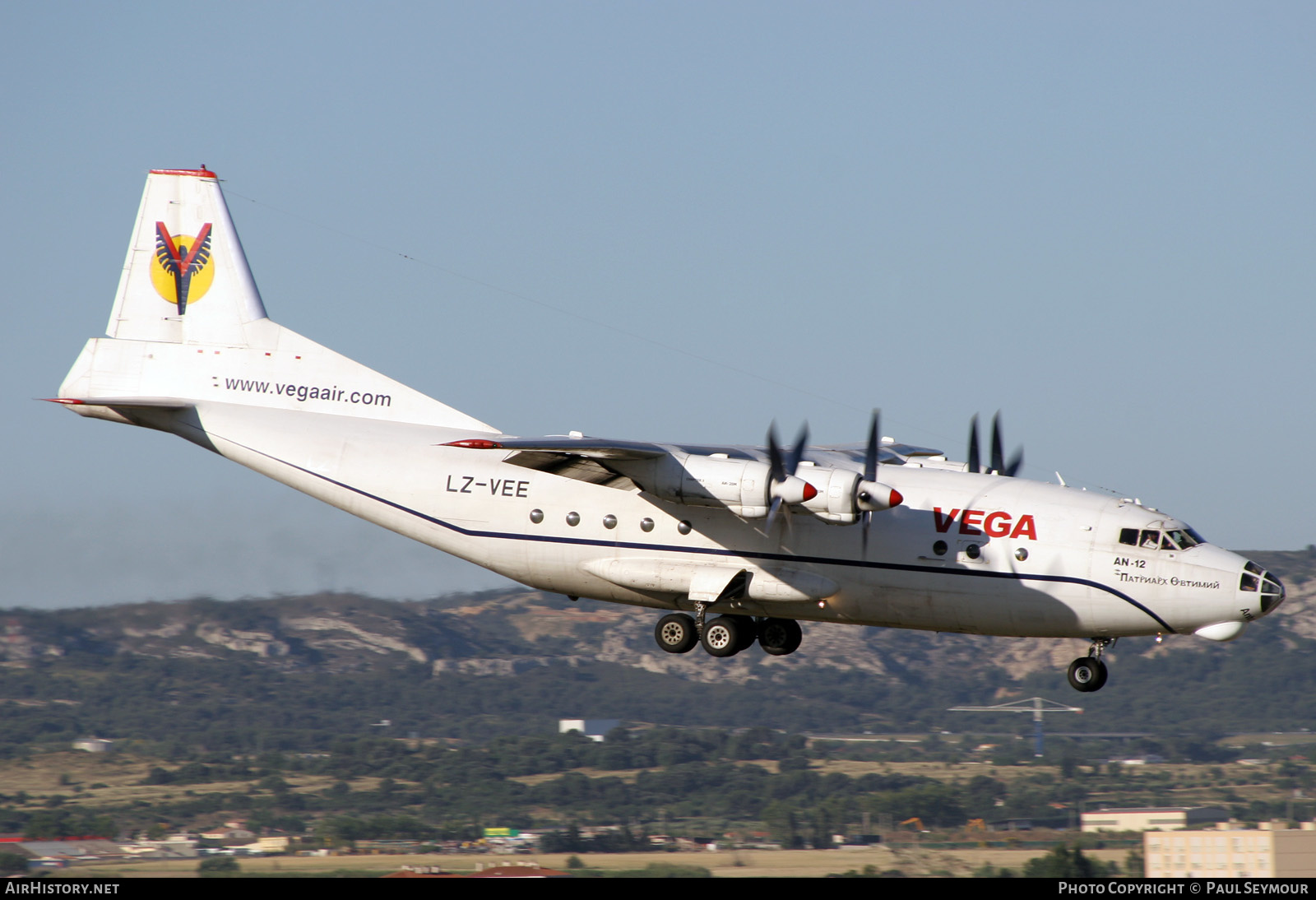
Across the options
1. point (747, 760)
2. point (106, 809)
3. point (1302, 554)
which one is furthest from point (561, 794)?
point (1302, 554)

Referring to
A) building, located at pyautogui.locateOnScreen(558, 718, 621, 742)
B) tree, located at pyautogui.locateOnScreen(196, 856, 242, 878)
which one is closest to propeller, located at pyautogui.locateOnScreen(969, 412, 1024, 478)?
tree, located at pyautogui.locateOnScreen(196, 856, 242, 878)

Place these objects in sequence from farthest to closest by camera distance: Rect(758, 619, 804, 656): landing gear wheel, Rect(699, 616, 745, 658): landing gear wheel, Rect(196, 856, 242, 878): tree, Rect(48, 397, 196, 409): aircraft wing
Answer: Rect(196, 856, 242, 878): tree < Rect(48, 397, 196, 409): aircraft wing < Rect(758, 619, 804, 656): landing gear wheel < Rect(699, 616, 745, 658): landing gear wheel

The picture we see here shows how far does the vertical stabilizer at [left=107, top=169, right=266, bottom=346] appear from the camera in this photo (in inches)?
1152

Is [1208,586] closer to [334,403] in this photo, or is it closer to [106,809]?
[334,403]

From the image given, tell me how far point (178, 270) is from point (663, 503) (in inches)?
478

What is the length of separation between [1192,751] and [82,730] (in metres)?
56.8

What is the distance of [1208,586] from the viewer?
23.3m

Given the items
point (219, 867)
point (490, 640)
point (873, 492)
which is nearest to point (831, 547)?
point (873, 492)

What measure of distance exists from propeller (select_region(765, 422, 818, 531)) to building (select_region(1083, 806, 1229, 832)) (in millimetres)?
32256

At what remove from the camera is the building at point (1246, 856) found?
114 ft

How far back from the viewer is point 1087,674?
80.2ft

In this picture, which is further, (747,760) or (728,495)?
(747,760)

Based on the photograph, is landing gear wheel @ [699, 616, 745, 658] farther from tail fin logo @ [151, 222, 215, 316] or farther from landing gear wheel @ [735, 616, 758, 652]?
tail fin logo @ [151, 222, 215, 316]
